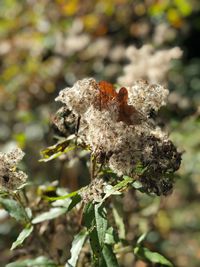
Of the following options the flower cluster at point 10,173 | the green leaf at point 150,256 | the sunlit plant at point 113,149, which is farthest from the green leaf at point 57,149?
the green leaf at point 150,256

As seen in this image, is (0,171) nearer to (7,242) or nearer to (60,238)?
(60,238)

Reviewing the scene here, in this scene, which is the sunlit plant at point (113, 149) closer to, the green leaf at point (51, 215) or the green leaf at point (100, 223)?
the green leaf at point (100, 223)

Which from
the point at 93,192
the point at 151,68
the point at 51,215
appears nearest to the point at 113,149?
the point at 93,192

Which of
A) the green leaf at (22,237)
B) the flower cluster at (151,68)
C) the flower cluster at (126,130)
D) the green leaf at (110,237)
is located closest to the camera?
the flower cluster at (126,130)

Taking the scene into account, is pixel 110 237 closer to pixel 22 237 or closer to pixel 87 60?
pixel 22 237

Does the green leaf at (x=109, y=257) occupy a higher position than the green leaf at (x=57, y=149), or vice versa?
the green leaf at (x=57, y=149)

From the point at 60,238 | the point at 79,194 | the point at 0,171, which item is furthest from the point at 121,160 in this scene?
the point at 60,238
